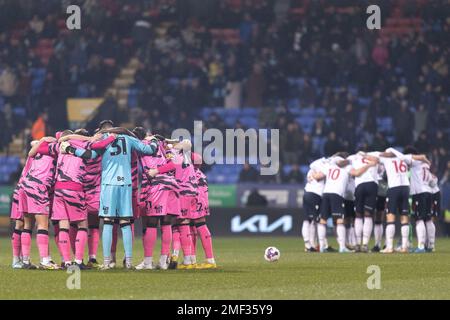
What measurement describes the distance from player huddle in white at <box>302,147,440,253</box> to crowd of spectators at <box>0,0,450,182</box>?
790cm

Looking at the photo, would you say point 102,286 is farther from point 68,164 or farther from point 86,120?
point 86,120

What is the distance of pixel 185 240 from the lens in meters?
18.1

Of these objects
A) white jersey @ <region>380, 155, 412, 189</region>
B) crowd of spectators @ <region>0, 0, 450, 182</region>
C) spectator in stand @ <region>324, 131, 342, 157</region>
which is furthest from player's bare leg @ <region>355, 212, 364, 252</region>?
crowd of spectators @ <region>0, 0, 450, 182</region>

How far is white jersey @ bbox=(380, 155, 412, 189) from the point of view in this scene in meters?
23.3

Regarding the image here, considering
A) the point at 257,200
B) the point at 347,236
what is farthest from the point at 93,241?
the point at 257,200

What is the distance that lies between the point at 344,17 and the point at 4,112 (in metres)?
11.5

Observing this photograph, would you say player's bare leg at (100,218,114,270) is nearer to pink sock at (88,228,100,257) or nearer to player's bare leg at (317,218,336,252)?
pink sock at (88,228,100,257)

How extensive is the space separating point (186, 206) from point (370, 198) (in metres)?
6.66

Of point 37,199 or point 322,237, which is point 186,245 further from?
point 322,237

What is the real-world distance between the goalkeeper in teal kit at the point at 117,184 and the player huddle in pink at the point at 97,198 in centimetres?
1

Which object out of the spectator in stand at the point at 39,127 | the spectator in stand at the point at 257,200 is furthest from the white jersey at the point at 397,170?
the spectator in stand at the point at 39,127

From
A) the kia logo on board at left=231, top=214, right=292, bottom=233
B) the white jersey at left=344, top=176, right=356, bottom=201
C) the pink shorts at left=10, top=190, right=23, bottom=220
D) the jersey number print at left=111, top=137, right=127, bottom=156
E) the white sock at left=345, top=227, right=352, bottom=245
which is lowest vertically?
the kia logo on board at left=231, top=214, right=292, bottom=233

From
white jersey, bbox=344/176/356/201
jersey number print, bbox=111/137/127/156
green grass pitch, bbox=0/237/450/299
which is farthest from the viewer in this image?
white jersey, bbox=344/176/356/201

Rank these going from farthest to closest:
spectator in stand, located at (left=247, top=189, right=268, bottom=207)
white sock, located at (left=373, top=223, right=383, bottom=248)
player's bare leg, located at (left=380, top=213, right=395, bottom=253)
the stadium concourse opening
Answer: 1. spectator in stand, located at (left=247, top=189, right=268, bottom=207)
2. white sock, located at (left=373, top=223, right=383, bottom=248)
3. player's bare leg, located at (left=380, top=213, right=395, bottom=253)
4. the stadium concourse opening
